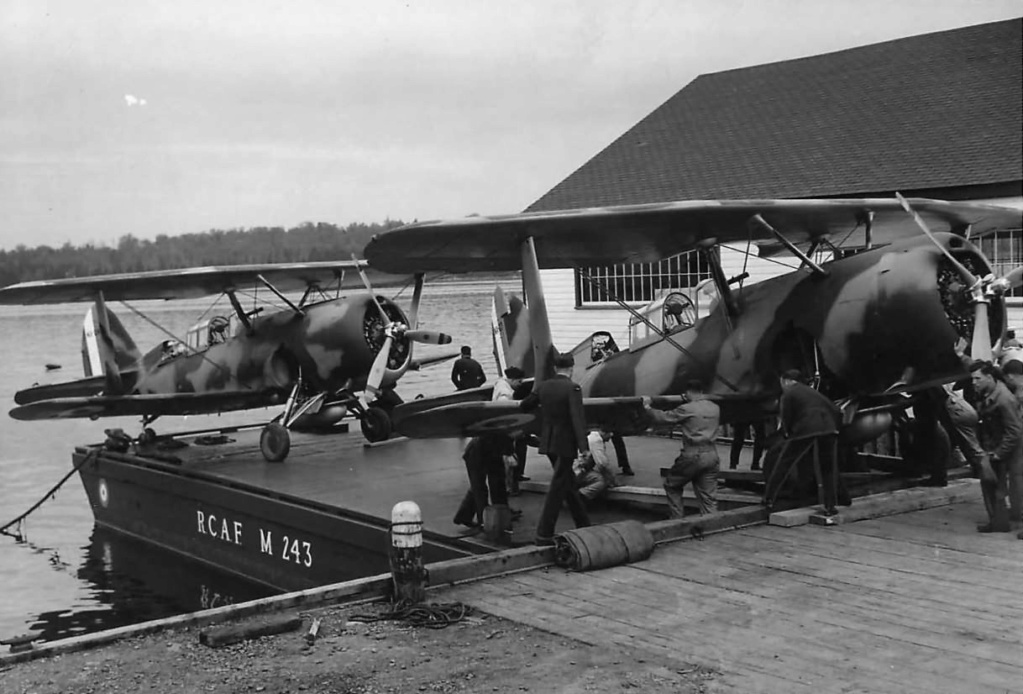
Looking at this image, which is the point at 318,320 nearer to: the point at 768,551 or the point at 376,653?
the point at 768,551

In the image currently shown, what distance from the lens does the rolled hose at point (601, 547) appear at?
7977 millimetres

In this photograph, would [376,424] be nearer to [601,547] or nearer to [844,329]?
[844,329]

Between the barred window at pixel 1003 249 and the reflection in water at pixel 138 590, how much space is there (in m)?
9.60

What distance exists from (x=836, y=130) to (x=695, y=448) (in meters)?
3.93

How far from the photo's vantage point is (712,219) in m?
10.3

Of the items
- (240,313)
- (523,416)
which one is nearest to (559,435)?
(523,416)

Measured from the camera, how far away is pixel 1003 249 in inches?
438

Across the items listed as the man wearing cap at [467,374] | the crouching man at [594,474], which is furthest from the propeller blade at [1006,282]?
the man wearing cap at [467,374]

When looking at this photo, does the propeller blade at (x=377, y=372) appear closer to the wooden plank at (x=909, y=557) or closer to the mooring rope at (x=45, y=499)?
the mooring rope at (x=45, y=499)

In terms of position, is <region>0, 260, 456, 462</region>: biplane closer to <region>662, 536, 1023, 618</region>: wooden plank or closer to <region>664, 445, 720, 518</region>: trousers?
<region>664, 445, 720, 518</region>: trousers

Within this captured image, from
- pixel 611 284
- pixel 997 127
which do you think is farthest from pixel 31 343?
pixel 997 127

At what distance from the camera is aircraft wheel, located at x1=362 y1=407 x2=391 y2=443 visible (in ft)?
56.6

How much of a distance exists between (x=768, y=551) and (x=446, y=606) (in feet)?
9.35

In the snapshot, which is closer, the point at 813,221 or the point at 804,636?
the point at 804,636
